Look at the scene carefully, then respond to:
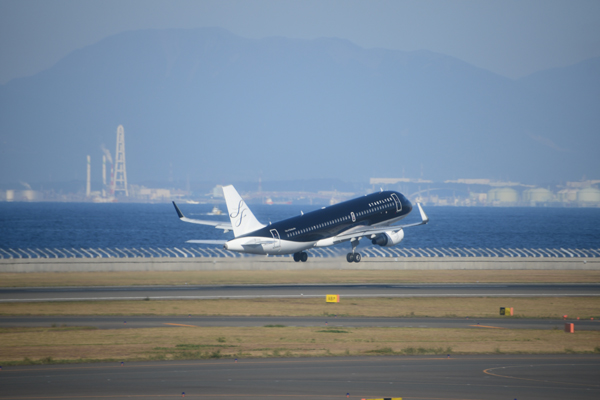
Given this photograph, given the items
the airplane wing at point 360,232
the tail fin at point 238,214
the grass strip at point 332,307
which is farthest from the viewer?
the airplane wing at point 360,232

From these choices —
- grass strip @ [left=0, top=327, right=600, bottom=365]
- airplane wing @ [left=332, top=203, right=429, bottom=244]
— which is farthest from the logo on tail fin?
grass strip @ [left=0, top=327, right=600, bottom=365]

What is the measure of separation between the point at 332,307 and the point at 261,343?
15223 mm

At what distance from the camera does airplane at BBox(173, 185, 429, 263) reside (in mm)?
63156

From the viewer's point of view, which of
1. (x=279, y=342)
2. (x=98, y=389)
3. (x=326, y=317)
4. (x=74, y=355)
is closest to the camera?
(x=98, y=389)

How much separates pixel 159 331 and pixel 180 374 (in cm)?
1212

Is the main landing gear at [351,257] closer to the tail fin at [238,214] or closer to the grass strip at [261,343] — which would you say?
the tail fin at [238,214]

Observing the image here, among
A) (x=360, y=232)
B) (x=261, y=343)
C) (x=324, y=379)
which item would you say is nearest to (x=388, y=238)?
(x=360, y=232)

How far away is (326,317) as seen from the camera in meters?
47.3

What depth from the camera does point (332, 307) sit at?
170 ft

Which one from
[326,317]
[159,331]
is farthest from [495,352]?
[159,331]

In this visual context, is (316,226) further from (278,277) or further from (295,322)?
(295,322)

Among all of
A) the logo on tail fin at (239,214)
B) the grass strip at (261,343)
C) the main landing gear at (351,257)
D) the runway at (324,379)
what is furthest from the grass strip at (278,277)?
the runway at (324,379)

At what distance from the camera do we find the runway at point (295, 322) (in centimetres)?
4347

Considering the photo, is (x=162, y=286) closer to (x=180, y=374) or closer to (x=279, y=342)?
(x=279, y=342)
